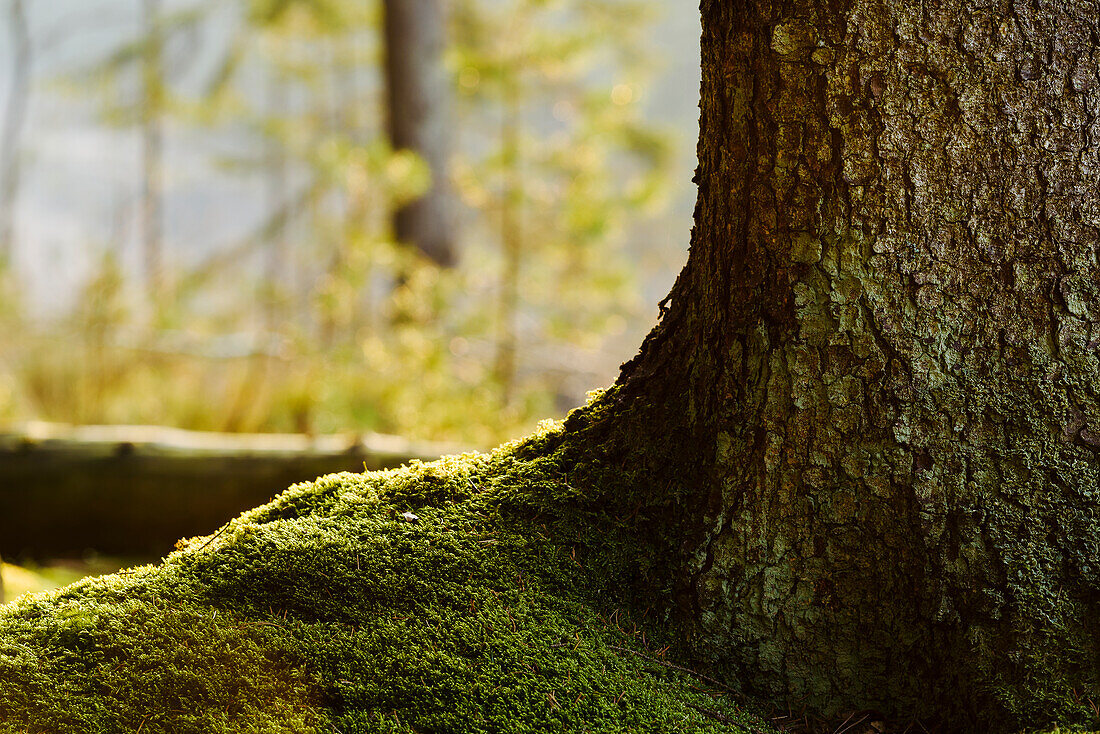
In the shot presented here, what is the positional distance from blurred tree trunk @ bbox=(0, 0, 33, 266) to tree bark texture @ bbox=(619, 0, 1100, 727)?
11.2 meters

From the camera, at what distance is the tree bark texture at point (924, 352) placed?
121 centimetres

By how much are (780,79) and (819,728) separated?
1.12m

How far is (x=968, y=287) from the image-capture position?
123cm

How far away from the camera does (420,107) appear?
754 centimetres

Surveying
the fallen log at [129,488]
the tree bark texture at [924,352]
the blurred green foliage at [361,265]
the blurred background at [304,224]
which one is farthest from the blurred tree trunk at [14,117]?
the tree bark texture at [924,352]

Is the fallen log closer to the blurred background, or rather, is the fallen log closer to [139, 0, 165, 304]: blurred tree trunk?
the blurred background

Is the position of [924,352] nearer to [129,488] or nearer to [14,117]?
[129,488]

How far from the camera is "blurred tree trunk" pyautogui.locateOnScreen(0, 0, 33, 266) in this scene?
9.70 m

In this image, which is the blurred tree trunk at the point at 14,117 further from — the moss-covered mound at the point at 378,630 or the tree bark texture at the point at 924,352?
the tree bark texture at the point at 924,352

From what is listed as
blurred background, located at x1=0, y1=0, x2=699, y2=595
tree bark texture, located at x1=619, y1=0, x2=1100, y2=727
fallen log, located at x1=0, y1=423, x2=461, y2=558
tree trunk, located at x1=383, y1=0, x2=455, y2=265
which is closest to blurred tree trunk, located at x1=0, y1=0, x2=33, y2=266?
blurred background, located at x1=0, y1=0, x2=699, y2=595

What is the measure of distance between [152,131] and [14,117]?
5.27ft

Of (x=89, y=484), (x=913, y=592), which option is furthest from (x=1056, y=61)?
(x=89, y=484)

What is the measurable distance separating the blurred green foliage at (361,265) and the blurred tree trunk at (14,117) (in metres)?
→ 0.94

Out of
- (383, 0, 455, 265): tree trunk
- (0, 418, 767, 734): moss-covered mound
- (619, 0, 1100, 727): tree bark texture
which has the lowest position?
(0, 418, 767, 734): moss-covered mound
